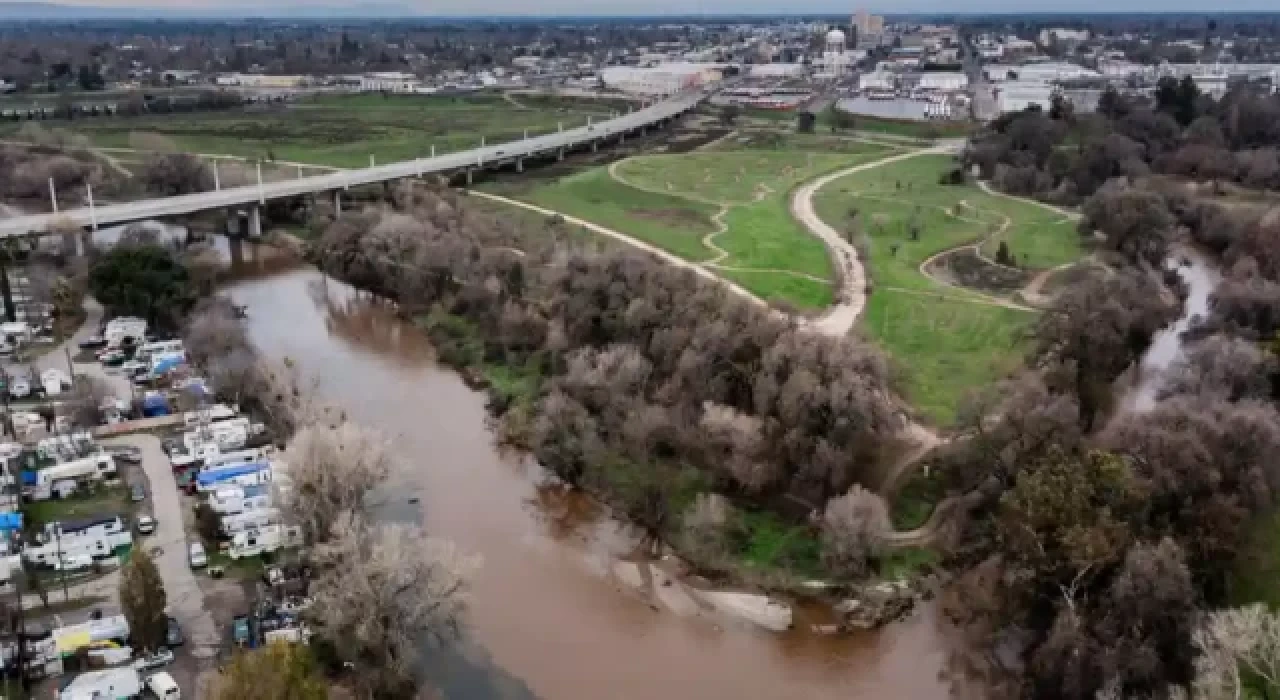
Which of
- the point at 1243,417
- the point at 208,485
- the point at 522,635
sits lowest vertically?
the point at 522,635

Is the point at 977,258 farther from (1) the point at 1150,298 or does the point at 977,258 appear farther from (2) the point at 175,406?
(2) the point at 175,406

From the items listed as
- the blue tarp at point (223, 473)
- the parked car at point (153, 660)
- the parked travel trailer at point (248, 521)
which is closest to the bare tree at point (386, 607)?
the parked car at point (153, 660)

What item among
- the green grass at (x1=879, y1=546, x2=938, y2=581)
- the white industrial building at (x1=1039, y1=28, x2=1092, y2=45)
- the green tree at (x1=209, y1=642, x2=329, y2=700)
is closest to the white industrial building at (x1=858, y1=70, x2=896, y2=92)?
the white industrial building at (x1=1039, y1=28, x2=1092, y2=45)

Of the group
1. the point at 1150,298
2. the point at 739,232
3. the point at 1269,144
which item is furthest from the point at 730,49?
the point at 1150,298

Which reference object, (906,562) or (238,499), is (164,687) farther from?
(906,562)

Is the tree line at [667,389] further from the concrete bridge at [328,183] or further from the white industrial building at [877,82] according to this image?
the white industrial building at [877,82]

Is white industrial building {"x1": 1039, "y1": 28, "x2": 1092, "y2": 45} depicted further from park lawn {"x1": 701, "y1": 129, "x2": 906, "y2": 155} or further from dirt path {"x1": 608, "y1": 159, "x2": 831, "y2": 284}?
dirt path {"x1": 608, "y1": 159, "x2": 831, "y2": 284}

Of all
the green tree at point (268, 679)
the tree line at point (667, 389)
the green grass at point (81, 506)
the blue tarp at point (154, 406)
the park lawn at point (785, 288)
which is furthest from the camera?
the park lawn at point (785, 288)

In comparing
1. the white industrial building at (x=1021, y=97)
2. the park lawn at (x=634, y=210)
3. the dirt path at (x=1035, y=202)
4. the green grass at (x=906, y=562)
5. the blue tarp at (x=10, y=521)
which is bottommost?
the green grass at (x=906, y=562)
